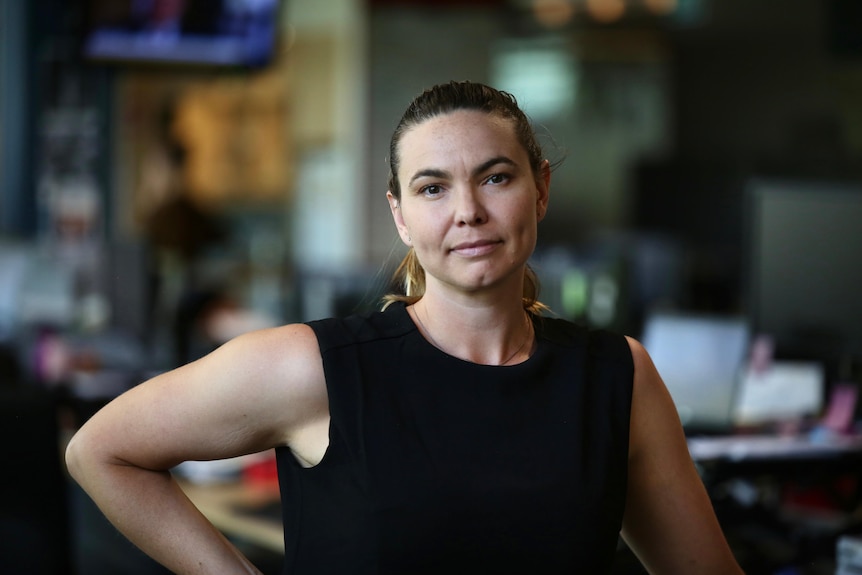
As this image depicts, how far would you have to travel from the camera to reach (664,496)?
4.84 ft

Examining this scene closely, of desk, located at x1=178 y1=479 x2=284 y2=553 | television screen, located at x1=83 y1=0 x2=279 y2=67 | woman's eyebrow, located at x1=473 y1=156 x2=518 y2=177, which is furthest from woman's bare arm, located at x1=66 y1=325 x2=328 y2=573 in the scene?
television screen, located at x1=83 y1=0 x2=279 y2=67

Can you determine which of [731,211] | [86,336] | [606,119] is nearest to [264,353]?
[86,336]

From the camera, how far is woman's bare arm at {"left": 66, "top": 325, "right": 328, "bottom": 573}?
136 cm

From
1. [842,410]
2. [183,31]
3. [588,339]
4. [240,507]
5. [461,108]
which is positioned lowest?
[240,507]

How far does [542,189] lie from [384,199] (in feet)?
19.8

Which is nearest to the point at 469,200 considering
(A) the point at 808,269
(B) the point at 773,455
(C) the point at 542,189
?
(C) the point at 542,189

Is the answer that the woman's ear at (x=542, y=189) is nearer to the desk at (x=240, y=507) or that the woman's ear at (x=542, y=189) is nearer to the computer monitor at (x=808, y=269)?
the desk at (x=240, y=507)

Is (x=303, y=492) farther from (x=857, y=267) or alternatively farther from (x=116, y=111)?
(x=116, y=111)

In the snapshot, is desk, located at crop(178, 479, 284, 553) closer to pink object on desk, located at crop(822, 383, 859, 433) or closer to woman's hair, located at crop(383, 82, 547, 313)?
woman's hair, located at crop(383, 82, 547, 313)

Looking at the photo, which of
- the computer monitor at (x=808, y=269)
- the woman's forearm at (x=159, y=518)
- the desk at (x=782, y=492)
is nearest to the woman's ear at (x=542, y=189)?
the woman's forearm at (x=159, y=518)

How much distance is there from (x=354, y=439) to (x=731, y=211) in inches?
299

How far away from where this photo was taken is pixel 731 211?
27.8 feet

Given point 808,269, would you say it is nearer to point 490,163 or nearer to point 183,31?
point 490,163

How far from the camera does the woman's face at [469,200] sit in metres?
1.34
